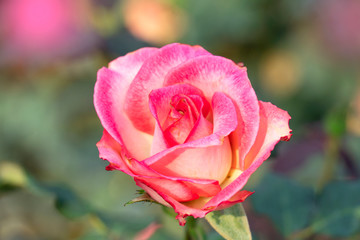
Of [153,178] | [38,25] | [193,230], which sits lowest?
[193,230]

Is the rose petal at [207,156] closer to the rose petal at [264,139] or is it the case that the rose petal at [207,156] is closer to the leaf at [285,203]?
the rose petal at [264,139]

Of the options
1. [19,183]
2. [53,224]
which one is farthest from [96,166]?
[19,183]

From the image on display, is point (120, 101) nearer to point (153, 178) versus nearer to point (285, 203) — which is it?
point (153, 178)

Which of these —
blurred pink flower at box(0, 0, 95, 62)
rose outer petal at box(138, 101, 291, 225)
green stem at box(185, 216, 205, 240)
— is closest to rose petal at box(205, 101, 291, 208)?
rose outer petal at box(138, 101, 291, 225)

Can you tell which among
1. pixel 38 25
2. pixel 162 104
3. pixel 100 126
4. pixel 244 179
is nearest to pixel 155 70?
pixel 162 104

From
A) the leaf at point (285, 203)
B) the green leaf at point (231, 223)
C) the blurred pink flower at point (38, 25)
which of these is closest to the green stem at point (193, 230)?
the green leaf at point (231, 223)

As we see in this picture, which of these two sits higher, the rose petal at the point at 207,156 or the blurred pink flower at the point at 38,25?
the blurred pink flower at the point at 38,25
